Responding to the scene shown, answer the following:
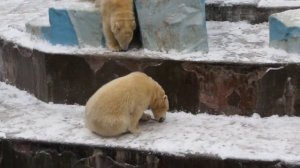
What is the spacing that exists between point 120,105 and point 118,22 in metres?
0.88

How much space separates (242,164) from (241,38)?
1.53 metres

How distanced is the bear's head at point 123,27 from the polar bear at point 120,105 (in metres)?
0.61

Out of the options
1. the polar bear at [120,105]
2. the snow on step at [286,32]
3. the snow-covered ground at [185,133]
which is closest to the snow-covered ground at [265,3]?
the snow on step at [286,32]

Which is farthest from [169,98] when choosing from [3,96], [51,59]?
[3,96]

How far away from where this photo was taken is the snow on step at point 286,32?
410 cm

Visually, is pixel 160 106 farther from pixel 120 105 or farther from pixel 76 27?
pixel 76 27

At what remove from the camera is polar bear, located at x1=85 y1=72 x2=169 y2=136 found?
361 centimetres

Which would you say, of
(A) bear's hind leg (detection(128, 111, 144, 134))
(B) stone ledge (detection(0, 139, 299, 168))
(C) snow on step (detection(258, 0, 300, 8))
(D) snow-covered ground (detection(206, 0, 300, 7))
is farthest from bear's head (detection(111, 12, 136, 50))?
(C) snow on step (detection(258, 0, 300, 8))

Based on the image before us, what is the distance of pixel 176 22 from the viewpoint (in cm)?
427

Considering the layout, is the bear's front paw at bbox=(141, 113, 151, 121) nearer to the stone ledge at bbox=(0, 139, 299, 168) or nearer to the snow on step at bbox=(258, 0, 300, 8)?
the stone ledge at bbox=(0, 139, 299, 168)

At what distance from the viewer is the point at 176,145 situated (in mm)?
3586

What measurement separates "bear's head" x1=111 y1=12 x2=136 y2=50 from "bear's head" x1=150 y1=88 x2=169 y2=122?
62 centimetres

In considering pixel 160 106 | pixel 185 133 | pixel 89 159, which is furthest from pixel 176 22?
pixel 89 159

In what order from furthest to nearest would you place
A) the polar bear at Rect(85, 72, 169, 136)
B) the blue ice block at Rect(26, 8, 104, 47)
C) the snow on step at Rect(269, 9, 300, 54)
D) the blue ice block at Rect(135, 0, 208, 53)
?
the blue ice block at Rect(26, 8, 104, 47) < the blue ice block at Rect(135, 0, 208, 53) < the snow on step at Rect(269, 9, 300, 54) < the polar bear at Rect(85, 72, 169, 136)
